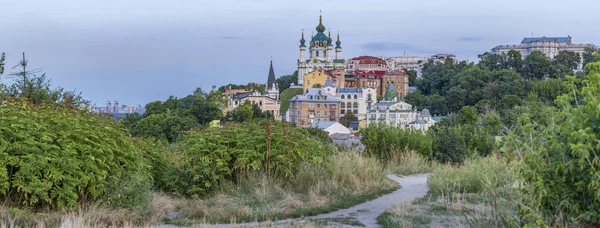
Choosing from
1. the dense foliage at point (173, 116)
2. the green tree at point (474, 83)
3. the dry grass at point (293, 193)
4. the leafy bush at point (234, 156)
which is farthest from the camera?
the green tree at point (474, 83)

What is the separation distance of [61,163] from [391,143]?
25.1 ft

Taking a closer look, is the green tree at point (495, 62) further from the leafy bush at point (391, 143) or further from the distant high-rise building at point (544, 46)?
the leafy bush at point (391, 143)

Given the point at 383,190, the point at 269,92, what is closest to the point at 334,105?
the point at 269,92

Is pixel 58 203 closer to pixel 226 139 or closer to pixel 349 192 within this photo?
pixel 226 139

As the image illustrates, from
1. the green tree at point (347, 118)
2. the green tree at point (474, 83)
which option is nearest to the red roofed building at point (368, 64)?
the green tree at point (347, 118)

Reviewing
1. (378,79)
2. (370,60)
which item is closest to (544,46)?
(370,60)

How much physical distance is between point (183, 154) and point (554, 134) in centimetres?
527

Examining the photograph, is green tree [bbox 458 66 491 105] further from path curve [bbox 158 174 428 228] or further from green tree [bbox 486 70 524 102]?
path curve [bbox 158 174 428 228]

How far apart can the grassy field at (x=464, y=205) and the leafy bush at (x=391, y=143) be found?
354cm

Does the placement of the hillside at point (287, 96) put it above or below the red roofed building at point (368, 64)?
below

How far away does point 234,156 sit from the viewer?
339 inches

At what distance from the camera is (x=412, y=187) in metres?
9.34

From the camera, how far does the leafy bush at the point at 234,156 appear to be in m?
8.16

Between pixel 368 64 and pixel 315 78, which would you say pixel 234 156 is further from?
pixel 368 64
